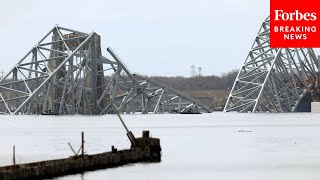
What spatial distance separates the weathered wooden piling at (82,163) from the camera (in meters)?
43.1

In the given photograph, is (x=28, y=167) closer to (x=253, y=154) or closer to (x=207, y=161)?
(x=207, y=161)

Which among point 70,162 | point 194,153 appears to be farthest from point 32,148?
point 70,162

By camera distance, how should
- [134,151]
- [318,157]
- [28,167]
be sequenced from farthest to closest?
[318,157] < [134,151] < [28,167]

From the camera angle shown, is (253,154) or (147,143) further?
(253,154)

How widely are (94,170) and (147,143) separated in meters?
11.4

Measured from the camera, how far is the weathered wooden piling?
4312 centimetres

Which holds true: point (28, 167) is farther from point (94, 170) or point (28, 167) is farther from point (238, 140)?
point (238, 140)

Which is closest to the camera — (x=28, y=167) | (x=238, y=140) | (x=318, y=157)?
(x=28, y=167)

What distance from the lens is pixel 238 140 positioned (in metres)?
88.4

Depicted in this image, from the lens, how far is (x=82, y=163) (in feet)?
165

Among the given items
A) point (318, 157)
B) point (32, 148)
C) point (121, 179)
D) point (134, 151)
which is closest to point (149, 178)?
point (121, 179)

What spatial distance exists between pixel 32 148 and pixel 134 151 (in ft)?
65.8

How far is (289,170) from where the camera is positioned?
5228 centimetres

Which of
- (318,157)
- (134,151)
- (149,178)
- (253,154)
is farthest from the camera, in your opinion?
(253,154)
